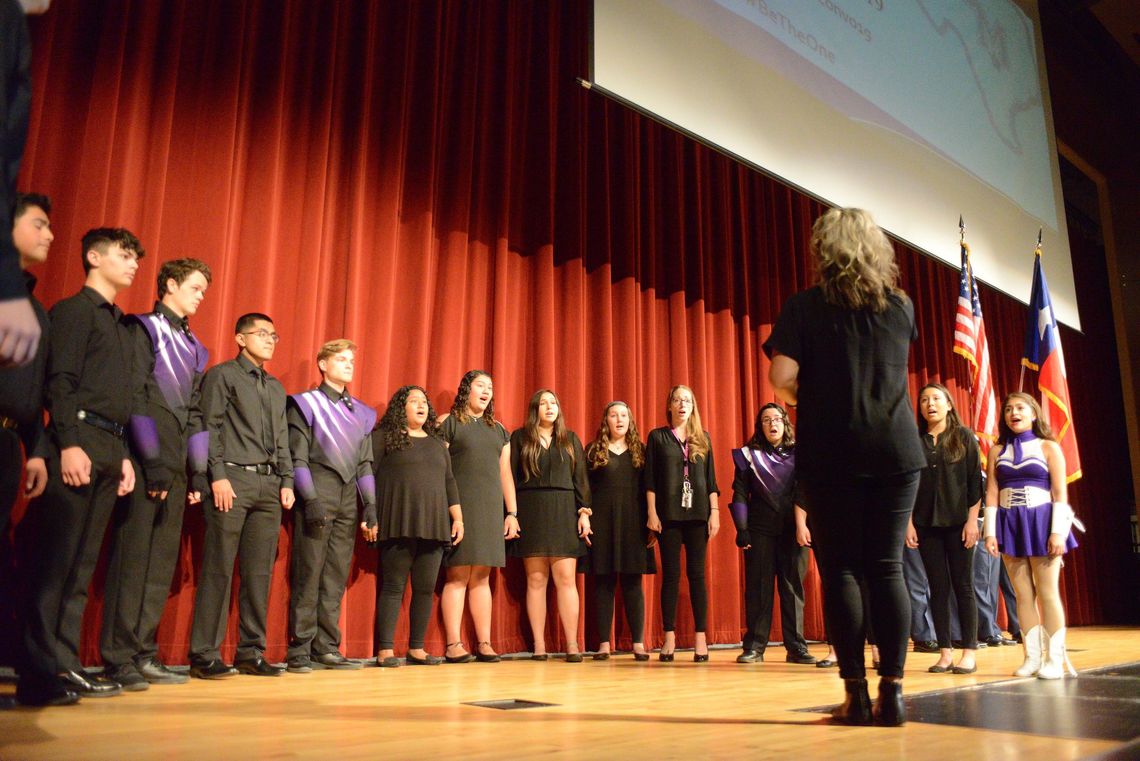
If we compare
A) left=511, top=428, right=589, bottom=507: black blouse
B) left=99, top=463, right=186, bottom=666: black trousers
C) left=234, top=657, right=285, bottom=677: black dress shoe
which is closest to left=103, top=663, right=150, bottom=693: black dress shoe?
left=99, top=463, right=186, bottom=666: black trousers

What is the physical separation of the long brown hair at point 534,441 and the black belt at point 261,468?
143cm

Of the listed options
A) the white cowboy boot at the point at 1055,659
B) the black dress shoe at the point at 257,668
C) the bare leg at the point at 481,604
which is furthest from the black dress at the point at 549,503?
the white cowboy boot at the point at 1055,659

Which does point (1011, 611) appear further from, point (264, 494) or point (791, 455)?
point (264, 494)

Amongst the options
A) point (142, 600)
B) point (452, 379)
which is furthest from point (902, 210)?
point (142, 600)

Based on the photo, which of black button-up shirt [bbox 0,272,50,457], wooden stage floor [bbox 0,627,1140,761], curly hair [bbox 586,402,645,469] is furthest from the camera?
curly hair [bbox 586,402,645,469]

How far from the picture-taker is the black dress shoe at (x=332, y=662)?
3.73 meters

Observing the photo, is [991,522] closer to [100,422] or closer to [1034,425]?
[1034,425]

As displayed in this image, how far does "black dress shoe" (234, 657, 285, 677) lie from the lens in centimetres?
334

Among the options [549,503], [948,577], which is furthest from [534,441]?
[948,577]

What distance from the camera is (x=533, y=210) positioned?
5.33 meters

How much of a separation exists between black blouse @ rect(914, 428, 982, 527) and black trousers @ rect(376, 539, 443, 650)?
2.20m

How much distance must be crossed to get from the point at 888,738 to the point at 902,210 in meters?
3.88

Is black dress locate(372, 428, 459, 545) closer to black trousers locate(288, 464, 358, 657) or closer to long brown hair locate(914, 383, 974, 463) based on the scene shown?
black trousers locate(288, 464, 358, 657)

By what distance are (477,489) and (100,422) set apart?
6.65 ft
